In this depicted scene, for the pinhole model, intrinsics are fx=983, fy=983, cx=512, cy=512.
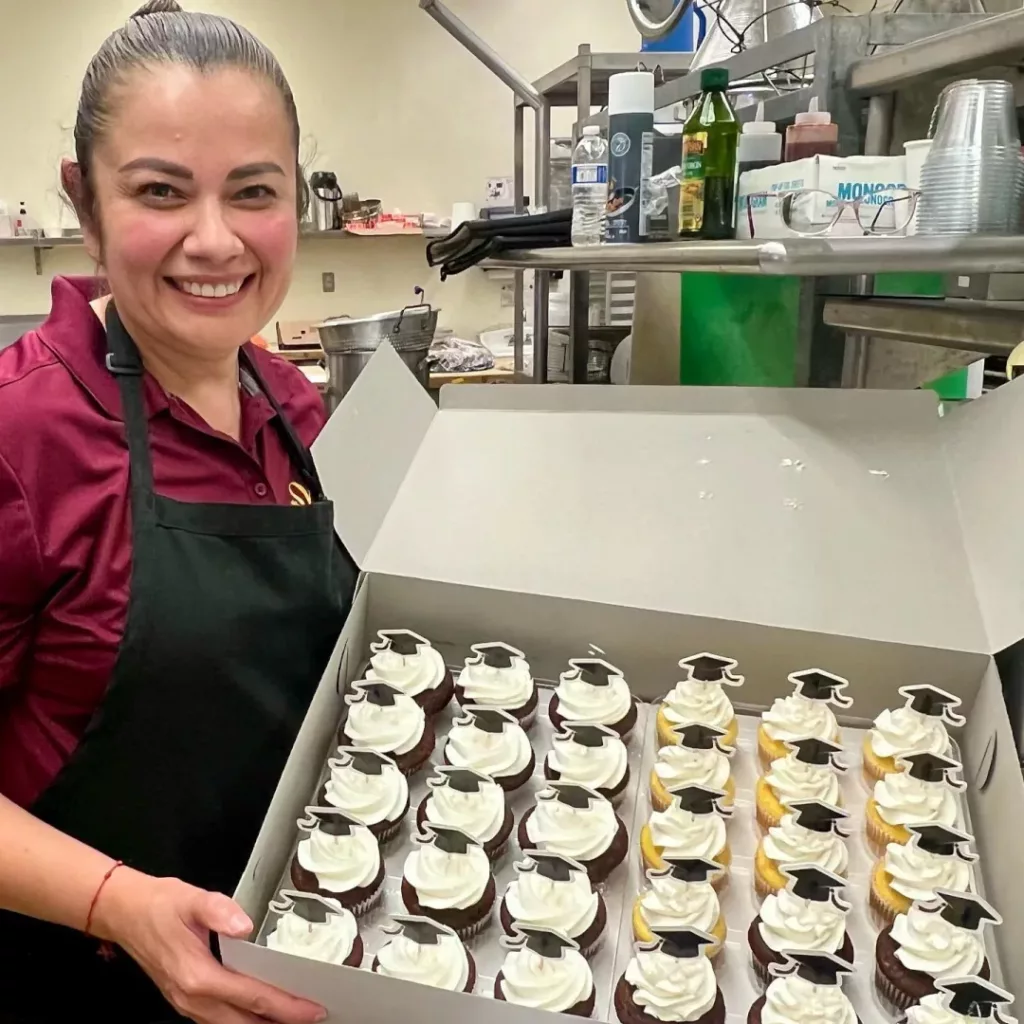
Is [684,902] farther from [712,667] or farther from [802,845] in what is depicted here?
[712,667]

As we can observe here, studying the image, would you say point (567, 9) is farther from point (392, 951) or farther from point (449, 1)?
point (392, 951)

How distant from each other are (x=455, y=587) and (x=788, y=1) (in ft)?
4.21

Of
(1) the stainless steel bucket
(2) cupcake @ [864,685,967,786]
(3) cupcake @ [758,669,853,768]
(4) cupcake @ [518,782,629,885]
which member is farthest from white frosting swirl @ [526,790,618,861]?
(1) the stainless steel bucket

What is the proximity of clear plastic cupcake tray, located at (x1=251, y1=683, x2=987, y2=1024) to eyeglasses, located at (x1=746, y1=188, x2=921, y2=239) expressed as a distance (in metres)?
0.65

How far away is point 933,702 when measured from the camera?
1.20m

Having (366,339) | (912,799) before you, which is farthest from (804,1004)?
(366,339)

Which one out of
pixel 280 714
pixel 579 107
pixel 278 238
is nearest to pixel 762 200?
pixel 278 238

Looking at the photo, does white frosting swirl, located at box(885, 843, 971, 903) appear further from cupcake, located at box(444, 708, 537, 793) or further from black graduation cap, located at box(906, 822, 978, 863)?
cupcake, located at box(444, 708, 537, 793)

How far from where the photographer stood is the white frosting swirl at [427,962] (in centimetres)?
94

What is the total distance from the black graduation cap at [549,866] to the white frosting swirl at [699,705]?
0.27m

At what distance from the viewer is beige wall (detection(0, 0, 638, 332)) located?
16.4ft

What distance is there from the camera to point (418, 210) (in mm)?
5465

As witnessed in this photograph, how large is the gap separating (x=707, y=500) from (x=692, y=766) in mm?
346

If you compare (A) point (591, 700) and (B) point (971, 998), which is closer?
(B) point (971, 998)
